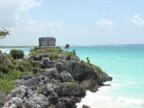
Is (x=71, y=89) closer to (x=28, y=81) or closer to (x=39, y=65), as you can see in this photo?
(x=28, y=81)

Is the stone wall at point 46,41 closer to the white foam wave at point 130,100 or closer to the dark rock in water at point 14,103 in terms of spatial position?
the white foam wave at point 130,100

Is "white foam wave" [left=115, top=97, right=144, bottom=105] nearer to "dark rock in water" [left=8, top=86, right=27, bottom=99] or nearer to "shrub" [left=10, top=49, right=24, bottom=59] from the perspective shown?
"dark rock in water" [left=8, top=86, right=27, bottom=99]

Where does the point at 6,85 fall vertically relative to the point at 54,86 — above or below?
above

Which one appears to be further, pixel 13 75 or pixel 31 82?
pixel 13 75

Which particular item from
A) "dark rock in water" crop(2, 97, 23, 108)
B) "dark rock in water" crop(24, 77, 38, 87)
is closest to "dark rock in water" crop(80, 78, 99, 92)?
"dark rock in water" crop(24, 77, 38, 87)

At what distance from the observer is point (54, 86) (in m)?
29.2

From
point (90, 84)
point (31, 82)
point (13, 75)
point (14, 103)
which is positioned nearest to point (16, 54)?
point (13, 75)

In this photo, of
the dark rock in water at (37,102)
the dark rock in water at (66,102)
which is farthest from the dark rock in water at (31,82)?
the dark rock in water at (66,102)

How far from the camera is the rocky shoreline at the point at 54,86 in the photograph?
2589 cm

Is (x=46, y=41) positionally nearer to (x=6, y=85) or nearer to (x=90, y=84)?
(x=90, y=84)

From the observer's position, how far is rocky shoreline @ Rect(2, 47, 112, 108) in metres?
25.9

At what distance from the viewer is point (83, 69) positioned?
37.8 metres

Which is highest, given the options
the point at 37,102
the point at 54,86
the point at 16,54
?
the point at 16,54

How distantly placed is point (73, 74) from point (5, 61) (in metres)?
7.43
